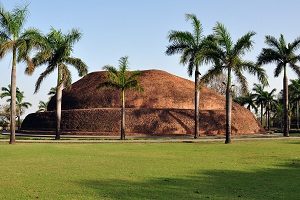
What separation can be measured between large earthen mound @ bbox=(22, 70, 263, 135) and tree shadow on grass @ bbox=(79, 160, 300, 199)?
3478 centimetres

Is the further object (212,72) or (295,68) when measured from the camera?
(295,68)

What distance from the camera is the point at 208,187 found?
9781 millimetres

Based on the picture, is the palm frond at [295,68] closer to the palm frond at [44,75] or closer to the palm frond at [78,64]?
the palm frond at [78,64]

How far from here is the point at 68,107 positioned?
55.1m

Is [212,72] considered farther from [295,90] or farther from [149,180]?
[295,90]

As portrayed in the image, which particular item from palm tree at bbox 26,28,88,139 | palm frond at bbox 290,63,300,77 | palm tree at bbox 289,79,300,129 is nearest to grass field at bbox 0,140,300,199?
palm tree at bbox 26,28,88,139

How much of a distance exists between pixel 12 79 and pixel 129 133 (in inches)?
783

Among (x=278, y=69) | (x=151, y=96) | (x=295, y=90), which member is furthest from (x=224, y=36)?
(x=295, y=90)

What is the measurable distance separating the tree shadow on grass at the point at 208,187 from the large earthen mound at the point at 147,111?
3478 cm

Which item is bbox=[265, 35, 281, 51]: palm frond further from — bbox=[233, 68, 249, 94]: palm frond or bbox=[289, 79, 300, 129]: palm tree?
bbox=[289, 79, 300, 129]: palm tree

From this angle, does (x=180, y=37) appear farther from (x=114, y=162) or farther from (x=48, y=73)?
(x=114, y=162)

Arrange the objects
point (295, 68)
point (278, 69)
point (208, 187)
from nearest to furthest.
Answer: point (208, 187) → point (295, 68) → point (278, 69)

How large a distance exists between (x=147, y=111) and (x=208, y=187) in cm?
3885

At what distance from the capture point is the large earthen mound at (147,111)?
1853 inches
